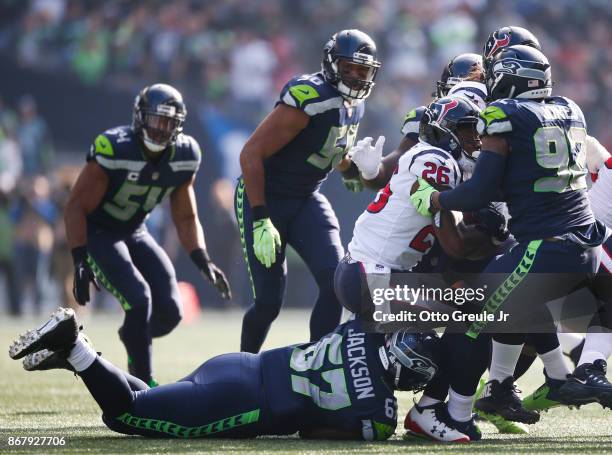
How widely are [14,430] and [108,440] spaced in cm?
53

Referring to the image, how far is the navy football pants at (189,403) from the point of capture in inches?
174

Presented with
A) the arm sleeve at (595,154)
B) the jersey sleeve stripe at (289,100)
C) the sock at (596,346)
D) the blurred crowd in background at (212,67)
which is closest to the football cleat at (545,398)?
the sock at (596,346)

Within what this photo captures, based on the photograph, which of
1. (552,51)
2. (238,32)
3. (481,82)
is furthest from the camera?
(552,51)

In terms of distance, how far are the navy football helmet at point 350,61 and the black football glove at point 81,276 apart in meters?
1.58

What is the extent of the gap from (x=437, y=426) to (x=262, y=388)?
737 mm

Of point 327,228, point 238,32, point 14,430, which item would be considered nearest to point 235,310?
point 238,32

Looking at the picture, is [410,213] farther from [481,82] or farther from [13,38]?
[13,38]

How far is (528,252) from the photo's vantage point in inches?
181

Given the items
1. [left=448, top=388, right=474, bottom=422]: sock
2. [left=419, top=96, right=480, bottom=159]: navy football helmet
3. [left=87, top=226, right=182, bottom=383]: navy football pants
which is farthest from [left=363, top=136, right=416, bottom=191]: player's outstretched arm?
[left=448, top=388, right=474, bottom=422]: sock

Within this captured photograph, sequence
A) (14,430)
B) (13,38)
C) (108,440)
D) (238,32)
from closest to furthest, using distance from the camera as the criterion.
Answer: (108,440), (14,430), (13,38), (238,32)

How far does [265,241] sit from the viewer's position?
5551mm

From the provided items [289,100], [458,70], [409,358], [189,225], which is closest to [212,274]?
[189,225]

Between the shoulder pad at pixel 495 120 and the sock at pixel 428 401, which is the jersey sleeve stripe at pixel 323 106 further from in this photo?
the sock at pixel 428 401

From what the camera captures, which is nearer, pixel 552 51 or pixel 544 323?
pixel 544 323
